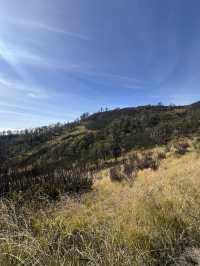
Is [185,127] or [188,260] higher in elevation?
[185,127]

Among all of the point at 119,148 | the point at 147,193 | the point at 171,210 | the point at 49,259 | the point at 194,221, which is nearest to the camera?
the point at 49,259

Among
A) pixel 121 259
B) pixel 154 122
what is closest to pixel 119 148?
pixel 154 122

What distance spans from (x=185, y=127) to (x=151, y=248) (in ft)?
115

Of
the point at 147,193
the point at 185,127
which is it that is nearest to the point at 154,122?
the point at 185,127

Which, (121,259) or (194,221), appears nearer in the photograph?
(121,259)

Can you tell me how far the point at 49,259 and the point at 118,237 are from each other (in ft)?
3.39

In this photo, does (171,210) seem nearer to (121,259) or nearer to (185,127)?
(121,259)

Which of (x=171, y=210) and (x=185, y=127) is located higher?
(x=185, y=127)

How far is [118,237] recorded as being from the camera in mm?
3633

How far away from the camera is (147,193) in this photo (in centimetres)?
524

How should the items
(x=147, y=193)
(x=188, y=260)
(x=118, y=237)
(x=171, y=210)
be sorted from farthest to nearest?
(x=147, y=193) < (x=171, y=210) < (x=118, y=237) < (x=188, y=260)

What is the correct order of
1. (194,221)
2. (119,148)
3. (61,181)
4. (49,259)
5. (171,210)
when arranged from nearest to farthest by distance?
(49,259)
(194,221)
(171,210)
(61,181)
(119,148)

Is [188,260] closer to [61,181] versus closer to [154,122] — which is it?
[61,181]

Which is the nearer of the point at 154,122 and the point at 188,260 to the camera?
the point at 188,260
